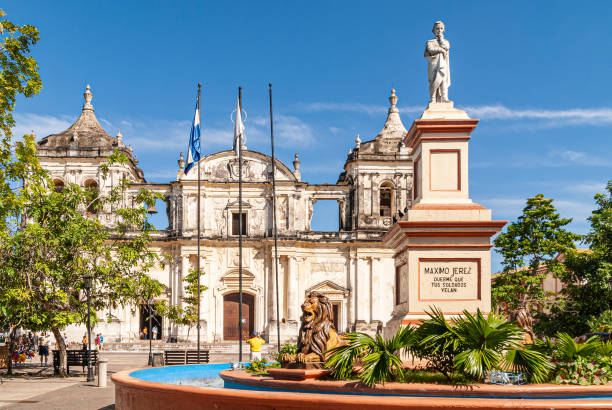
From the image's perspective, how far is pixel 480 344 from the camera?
7.29 m

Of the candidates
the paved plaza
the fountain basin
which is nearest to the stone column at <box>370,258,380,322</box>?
the paved plaza

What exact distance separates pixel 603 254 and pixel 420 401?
2514cm

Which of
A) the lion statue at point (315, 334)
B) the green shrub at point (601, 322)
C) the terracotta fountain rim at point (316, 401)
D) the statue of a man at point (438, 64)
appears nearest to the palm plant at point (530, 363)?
the terracotta fountain rim at point (316, 401)

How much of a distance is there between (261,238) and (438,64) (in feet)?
108

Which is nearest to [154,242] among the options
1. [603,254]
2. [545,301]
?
[545,301]

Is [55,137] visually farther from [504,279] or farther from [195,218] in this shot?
[504,279]

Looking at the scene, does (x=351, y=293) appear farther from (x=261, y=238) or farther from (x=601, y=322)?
(x=601, y=322)

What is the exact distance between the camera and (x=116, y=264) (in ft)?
79.1

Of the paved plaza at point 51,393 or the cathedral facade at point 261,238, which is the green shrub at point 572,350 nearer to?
the paved plaza at point 51,393

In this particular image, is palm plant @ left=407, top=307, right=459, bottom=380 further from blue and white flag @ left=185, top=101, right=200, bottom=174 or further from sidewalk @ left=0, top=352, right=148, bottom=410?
blue and white flag @ left=185, top=101, right=200, bottom=174

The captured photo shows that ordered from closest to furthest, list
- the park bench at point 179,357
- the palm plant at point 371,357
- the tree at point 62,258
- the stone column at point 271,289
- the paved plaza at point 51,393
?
the palm plant at point 371,357 < the paved plaza at point 51,393 < the tree at point 62,258 < the park bench at point 179,357 < the stone column at point 271,289

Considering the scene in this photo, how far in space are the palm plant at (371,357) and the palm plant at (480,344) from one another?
0.58 metres

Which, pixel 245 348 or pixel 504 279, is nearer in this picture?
pixel 504 279

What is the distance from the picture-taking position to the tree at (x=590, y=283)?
91.5ft
